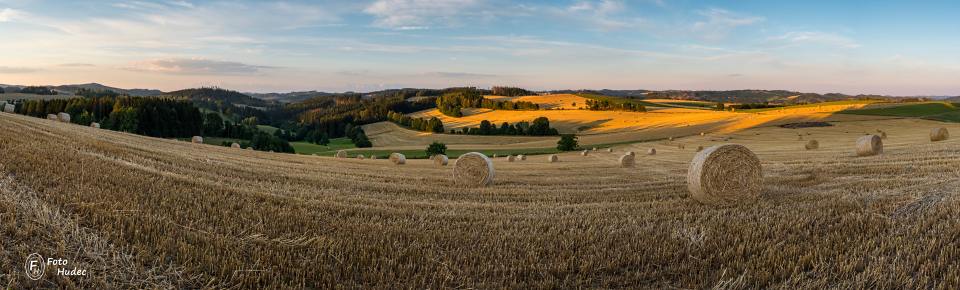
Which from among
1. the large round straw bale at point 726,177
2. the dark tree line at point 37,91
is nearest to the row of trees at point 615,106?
the large round straw bale at point 726,177

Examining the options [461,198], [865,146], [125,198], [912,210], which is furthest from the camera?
[865,146]

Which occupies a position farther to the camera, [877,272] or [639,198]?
[639,198]

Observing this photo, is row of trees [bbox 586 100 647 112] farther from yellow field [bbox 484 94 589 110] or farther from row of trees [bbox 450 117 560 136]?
row of trees [bbox 450 117 560 136]

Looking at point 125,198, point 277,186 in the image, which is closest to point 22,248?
point 125,198

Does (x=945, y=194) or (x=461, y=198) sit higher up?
(x=945, y=194)

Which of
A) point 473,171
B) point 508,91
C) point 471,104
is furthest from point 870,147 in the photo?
point 508,91

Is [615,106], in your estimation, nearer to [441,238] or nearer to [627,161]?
Answer: [627,161]

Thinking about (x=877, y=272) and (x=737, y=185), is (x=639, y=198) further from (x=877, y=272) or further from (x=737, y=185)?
(x=877, y=272)

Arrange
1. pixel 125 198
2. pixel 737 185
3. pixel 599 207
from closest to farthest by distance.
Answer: pixel 125 198
pixel 599 207
pixel 737 185
